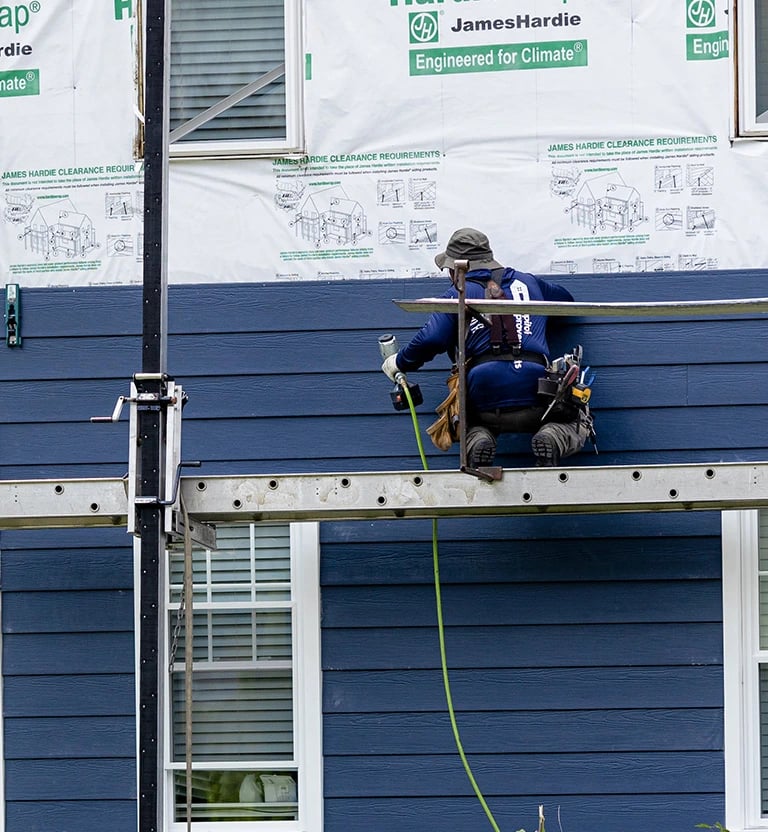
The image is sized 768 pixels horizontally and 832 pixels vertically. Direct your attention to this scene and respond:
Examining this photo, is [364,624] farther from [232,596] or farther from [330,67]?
[330,67]

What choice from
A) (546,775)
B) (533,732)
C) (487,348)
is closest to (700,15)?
(487,348)

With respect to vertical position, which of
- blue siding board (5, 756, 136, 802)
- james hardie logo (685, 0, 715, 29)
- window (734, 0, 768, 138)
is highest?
james hardie logo (685, 0, 715, 29)

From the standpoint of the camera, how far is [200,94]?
7.41m

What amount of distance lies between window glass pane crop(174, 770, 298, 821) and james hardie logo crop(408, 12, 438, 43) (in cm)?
370

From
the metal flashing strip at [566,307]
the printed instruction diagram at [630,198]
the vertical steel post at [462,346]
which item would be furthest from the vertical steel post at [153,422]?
the printed instruction diagram at [630,198]

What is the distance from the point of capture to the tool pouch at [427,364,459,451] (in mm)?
6633

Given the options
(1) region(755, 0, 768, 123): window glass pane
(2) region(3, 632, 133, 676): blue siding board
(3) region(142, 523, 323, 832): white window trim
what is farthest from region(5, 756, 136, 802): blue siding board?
(1) region(755, 0, 768, 123): window glass pane

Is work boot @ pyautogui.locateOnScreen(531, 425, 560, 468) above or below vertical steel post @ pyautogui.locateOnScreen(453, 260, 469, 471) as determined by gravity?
below

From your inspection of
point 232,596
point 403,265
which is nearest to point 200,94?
point 403,265

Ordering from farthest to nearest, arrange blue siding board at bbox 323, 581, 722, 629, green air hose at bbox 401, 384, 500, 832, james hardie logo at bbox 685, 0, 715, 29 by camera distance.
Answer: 1. james hardie logo at bbox 685, 0, 715, 29
2. blue siding board at bbox 323, 581, 722, 629
3. green air hose at bbox 401, 384, 500, 832

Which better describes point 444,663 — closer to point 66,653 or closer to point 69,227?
point 66,653

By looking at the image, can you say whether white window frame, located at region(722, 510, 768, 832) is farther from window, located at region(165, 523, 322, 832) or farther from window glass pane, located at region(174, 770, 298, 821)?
window glass pane, located at region(174, 770, 298, 821)

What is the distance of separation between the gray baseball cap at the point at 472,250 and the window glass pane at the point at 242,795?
2.61 m

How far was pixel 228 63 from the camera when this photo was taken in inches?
291
